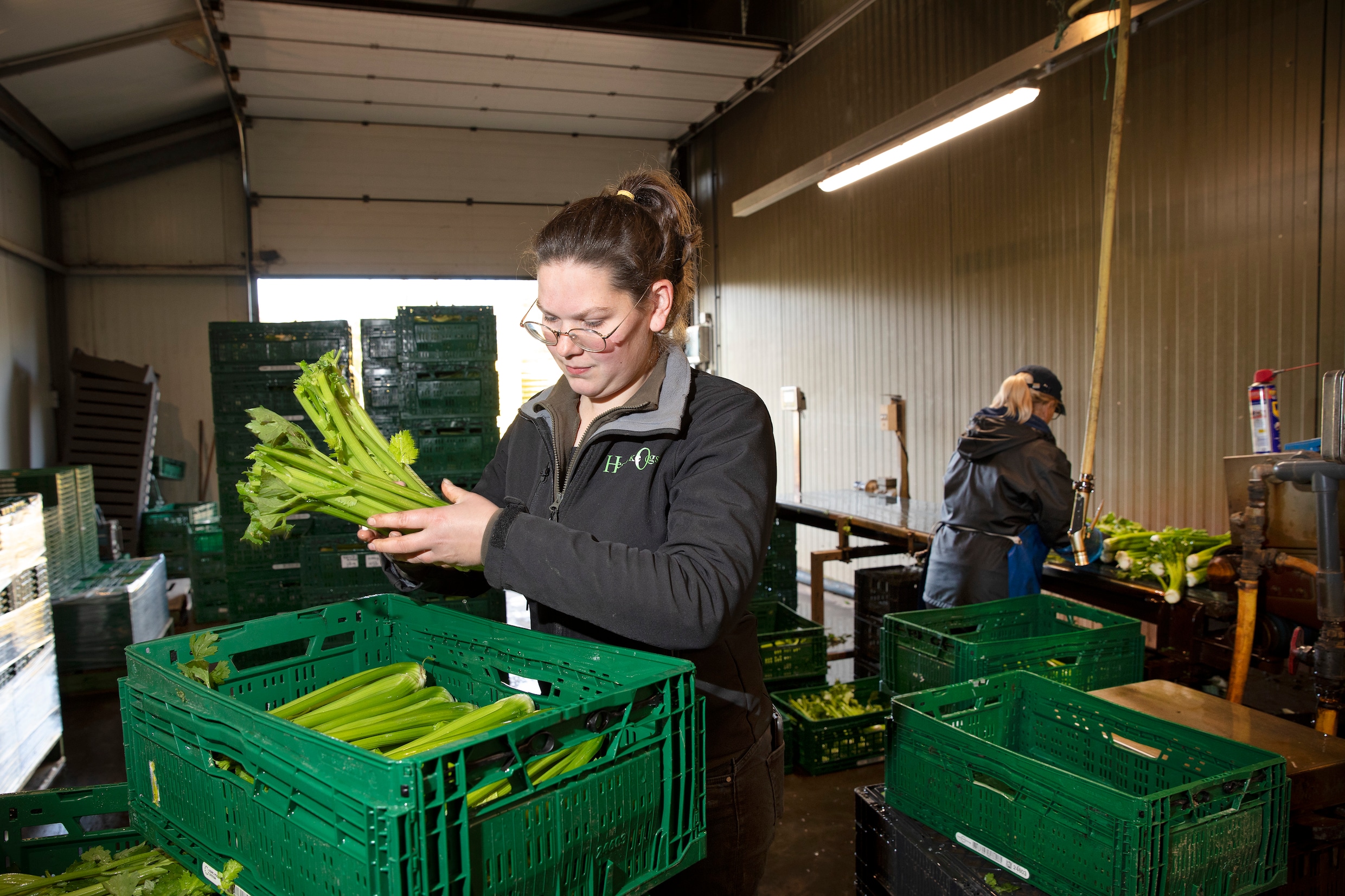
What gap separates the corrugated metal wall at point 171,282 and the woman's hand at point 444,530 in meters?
9.90

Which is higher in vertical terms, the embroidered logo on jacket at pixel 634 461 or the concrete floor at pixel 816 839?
the embroidered logo on jacket at pixel 634 461

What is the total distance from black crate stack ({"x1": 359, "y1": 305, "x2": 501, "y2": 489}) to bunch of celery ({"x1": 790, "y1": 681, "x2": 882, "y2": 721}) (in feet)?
7.77

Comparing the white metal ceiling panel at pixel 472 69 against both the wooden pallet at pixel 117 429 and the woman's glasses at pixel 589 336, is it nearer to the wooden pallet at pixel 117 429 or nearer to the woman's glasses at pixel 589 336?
the wooden pallet at pixel 117 429

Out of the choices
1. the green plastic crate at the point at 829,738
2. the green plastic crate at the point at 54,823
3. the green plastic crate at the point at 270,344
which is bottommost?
the green plastic crate at the point at 829,738

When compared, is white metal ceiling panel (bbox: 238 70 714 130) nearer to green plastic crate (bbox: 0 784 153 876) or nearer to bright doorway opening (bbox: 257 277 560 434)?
bright doorway opening (bbox: 257 277 560 434)

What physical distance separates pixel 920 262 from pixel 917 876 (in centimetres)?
556

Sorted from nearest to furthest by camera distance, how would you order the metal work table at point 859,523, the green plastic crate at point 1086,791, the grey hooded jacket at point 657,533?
the grey hooded jacket at point 657,533
the green plastic crate at point 1086,791
the metal work table at point 859,523

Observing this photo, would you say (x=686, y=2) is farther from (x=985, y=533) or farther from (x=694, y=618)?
(x=694, y=618)

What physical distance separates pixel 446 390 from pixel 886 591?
2937 mm

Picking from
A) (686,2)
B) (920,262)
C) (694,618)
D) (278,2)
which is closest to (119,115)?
(278,2)

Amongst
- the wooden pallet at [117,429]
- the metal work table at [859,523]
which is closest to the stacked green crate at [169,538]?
the wooden pallet at [117,429]

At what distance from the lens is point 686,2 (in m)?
10.3

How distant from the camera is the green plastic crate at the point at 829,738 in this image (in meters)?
4.01

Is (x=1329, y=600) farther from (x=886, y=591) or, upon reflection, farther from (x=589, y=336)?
(x=886, y=591)
